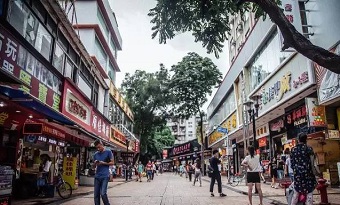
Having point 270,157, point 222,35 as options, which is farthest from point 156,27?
point 270,157

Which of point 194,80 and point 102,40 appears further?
point 194,80

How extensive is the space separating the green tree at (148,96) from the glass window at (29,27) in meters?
26.2

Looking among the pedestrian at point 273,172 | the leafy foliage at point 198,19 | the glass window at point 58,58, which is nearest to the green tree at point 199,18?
the leafy foliage at point 198,19

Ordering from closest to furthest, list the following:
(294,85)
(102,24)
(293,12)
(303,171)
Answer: (303,171), (293,12), (294,85), (102,24)

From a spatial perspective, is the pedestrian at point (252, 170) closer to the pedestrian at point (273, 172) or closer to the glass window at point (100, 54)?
the pedestrian at point (273, 172)

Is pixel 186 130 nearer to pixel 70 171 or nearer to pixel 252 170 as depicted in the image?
pixel 70 171

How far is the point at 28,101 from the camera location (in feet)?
24.1

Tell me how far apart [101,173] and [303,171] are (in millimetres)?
4301

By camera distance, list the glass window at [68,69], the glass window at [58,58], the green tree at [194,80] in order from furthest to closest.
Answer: the green tree at [194,80], the glass window at [68,69], the glass window at [58,58]

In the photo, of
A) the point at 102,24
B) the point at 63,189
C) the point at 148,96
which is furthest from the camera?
the point at 148,96

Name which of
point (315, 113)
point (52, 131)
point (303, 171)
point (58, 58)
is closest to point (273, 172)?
point (315, 113)

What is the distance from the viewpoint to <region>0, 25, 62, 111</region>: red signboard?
27.0 feet

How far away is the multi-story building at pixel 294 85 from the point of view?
11.3 meters

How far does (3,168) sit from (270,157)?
1729 centimetres
